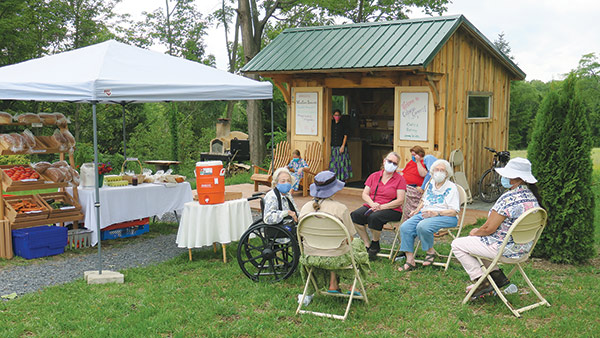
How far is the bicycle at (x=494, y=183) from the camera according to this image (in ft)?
34.9

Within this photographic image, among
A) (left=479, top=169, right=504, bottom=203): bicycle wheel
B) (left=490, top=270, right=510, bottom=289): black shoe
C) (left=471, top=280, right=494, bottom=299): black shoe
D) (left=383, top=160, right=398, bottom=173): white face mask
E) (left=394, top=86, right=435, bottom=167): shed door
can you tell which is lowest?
(left=471, top=280, right=494, bottom=299): black shoe

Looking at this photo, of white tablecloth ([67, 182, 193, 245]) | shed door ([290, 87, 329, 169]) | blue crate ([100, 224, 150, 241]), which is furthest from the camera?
shed door ([290, 87, 329, 169])

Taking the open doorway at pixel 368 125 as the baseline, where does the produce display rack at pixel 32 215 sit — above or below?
below

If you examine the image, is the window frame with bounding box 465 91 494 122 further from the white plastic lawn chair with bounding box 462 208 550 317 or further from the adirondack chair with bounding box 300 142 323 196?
the white plastic lawn chair with bounding box 462 208 550 317

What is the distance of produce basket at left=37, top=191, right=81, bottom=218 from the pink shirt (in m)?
3.84

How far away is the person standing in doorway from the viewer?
37.2 ft

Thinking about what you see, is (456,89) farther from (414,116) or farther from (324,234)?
(324,234)

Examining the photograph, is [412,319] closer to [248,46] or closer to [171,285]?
[171,285]

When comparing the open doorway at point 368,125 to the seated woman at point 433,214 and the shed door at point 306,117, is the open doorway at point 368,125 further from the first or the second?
the seated woman at point 433,214

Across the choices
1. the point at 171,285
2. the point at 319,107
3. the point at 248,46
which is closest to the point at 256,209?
the point at 319,107

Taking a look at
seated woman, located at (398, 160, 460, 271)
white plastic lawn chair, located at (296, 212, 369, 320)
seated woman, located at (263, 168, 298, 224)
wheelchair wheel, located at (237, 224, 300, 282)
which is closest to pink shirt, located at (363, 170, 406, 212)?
seated woman, located at (398, 160, 460, 271)

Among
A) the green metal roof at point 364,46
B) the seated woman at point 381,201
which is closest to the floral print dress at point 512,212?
the seated woman at point 381,201

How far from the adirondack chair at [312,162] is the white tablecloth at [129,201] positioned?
299 cm

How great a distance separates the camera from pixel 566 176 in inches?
249
